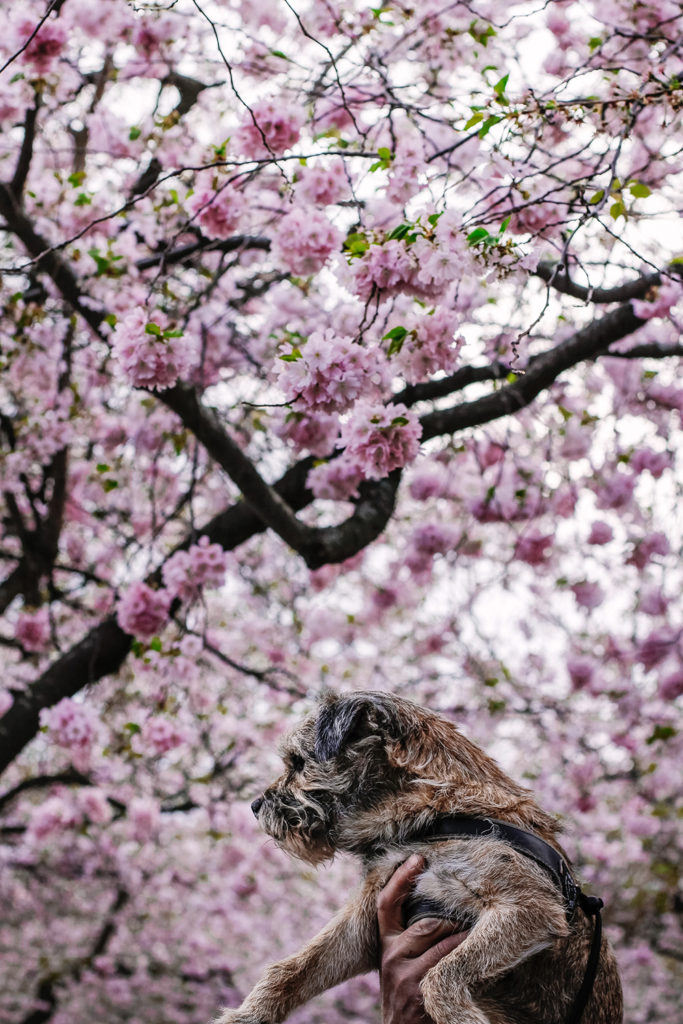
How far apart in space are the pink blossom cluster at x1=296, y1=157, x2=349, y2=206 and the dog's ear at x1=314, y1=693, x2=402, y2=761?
2386 mm

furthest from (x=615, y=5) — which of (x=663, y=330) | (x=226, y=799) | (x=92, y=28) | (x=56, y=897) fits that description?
(x=56, y=897)

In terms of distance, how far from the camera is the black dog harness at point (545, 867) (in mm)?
2080

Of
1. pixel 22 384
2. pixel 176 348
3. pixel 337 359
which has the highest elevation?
pixel 22 384

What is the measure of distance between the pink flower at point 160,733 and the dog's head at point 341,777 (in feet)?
8.83

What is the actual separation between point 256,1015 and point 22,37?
4.62 m

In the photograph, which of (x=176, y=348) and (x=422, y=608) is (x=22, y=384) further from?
(x=422, y=608)

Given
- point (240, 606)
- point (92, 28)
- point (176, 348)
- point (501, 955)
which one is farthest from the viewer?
point (240, 606)

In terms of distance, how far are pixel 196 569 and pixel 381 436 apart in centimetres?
189

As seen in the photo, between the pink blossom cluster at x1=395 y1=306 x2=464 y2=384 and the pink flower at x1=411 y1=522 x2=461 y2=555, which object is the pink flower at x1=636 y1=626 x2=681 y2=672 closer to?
the pink flower at x1=411 y1=522 x2=461 y2=555

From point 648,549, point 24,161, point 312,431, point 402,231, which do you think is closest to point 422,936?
point 402,231

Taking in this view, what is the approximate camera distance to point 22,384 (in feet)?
20.2

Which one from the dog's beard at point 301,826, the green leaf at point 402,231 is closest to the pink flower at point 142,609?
the dog's beard at point 301,826

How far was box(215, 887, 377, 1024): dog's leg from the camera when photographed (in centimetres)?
227

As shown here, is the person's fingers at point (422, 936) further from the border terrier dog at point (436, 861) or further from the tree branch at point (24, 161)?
the tree branch at point (24, 161)
